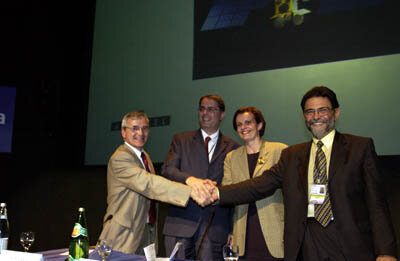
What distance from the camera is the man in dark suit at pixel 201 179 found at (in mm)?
2910

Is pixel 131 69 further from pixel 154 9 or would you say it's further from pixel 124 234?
pixel 124 234

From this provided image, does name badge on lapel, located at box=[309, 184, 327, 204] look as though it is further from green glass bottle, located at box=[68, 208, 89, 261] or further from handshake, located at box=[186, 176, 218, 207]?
green glass bottle, located at box=[68, 208, 89, 261]

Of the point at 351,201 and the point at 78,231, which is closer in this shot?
the point at 78,231

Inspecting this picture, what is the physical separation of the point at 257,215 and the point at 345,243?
2.42ft

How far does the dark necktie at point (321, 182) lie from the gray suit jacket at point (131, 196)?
3.12 ft

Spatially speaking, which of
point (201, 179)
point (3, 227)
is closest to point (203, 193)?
point (201, 179)

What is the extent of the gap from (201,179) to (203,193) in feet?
0.82

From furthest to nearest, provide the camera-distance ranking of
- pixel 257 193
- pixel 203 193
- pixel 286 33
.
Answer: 1. pixel 286 33
2. pixel 203 193
3. pixel 257 193

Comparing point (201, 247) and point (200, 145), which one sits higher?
point (200, 145)

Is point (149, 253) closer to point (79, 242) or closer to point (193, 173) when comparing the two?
point (79, 242)

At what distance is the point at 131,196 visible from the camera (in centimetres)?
303

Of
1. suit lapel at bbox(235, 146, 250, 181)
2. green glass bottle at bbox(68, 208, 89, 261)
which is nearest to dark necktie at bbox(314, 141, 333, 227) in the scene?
suit lapel at bbox(235, 146, 250, 181)

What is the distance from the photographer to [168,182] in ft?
9.77

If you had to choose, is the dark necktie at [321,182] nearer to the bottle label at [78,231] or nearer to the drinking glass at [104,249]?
the drinking glass at [104,249]
